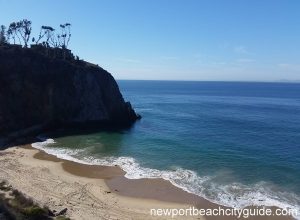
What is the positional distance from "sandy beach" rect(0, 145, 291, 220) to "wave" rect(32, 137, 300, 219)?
1.29 meters

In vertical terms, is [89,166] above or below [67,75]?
below

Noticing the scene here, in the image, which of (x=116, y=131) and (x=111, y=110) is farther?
(x=111, y=110)

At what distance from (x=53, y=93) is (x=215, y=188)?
141 ft

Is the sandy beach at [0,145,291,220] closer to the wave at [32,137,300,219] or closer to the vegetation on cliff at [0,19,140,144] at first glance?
the wave at [32,137,300,219]

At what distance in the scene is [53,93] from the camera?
231 feet

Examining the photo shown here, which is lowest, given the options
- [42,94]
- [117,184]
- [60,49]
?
[117,184]

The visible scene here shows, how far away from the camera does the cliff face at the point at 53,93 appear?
65375mm

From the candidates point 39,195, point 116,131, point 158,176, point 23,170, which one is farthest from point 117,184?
point 116,131

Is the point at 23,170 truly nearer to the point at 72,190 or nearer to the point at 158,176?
the point at 72,190

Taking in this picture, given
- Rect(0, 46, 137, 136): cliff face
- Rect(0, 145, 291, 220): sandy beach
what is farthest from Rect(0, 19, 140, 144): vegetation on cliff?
Rect(0, 145, 291, 220): sandy beach

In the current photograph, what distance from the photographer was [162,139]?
2388 inches

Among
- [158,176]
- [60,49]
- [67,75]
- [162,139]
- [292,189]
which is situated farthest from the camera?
[60,49]

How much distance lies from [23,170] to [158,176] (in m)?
16.5

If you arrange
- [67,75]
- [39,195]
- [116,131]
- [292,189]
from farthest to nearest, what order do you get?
[67,75]
[116,131]
[292,189]
[39,195]
